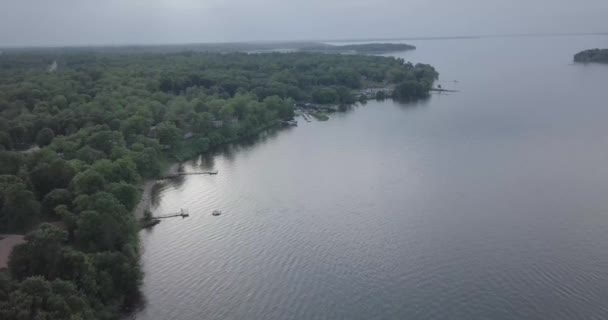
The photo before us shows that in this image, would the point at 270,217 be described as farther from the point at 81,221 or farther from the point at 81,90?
the point at 81,90

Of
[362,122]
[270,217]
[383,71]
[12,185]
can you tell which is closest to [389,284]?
[270,217]

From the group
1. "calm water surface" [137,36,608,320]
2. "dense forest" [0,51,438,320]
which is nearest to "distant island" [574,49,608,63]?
"dense forest" [0,51,438,320]

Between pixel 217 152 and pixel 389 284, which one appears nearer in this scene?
pixel 389 284

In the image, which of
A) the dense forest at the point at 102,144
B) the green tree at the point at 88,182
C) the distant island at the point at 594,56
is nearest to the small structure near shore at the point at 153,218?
the dense forest at the point at 102,144

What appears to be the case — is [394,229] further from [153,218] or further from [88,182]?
[88,182]

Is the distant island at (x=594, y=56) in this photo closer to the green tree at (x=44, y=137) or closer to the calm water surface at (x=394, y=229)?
the calm water surface at (x=394, y=229)

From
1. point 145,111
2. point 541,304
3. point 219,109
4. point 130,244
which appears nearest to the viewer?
point 541,304

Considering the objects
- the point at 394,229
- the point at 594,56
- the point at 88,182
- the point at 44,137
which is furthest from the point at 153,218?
the point at 594,56
